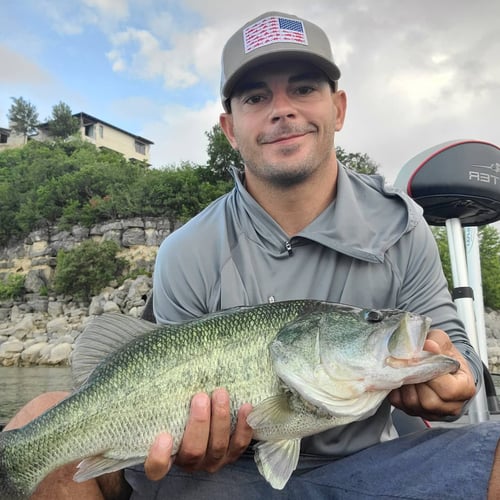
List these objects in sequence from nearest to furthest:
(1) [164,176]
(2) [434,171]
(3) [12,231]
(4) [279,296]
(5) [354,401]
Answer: (5) [354,401]
(4) [279,296]
(2) [434,171]
(1) [164,176]
(3) [12,231]

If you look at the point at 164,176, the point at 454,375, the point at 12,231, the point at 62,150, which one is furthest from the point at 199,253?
the point at 62,150

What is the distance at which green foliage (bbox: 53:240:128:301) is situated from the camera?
33688 millimetres

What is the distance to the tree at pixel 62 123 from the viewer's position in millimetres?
66500

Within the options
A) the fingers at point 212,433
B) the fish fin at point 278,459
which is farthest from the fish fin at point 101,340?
the fish fin at point 278,459

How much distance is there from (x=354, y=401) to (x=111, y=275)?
3328 cm

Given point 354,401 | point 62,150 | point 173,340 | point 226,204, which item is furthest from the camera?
point 62,150

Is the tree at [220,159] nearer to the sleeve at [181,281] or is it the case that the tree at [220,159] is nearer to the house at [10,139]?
the sleeve at [181,281]

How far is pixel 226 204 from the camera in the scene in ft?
10.6

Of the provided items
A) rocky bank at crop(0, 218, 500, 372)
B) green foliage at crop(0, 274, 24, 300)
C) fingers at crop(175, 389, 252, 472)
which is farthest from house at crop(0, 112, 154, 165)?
Result: fingers at crop(175, 389, 252, 472)

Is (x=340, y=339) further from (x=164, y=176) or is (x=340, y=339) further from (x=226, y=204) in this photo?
(x=164, y=176)

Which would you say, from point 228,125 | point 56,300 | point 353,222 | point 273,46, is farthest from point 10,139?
point 353,222

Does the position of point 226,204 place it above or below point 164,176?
below

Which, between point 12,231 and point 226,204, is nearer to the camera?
point 226,204

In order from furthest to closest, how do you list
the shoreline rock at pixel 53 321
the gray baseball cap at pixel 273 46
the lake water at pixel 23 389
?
1. the shoreline rock at pixel 53 321
2. the lake water at pixel 23 389
3. the gray baseball cap at pixel 273 46
